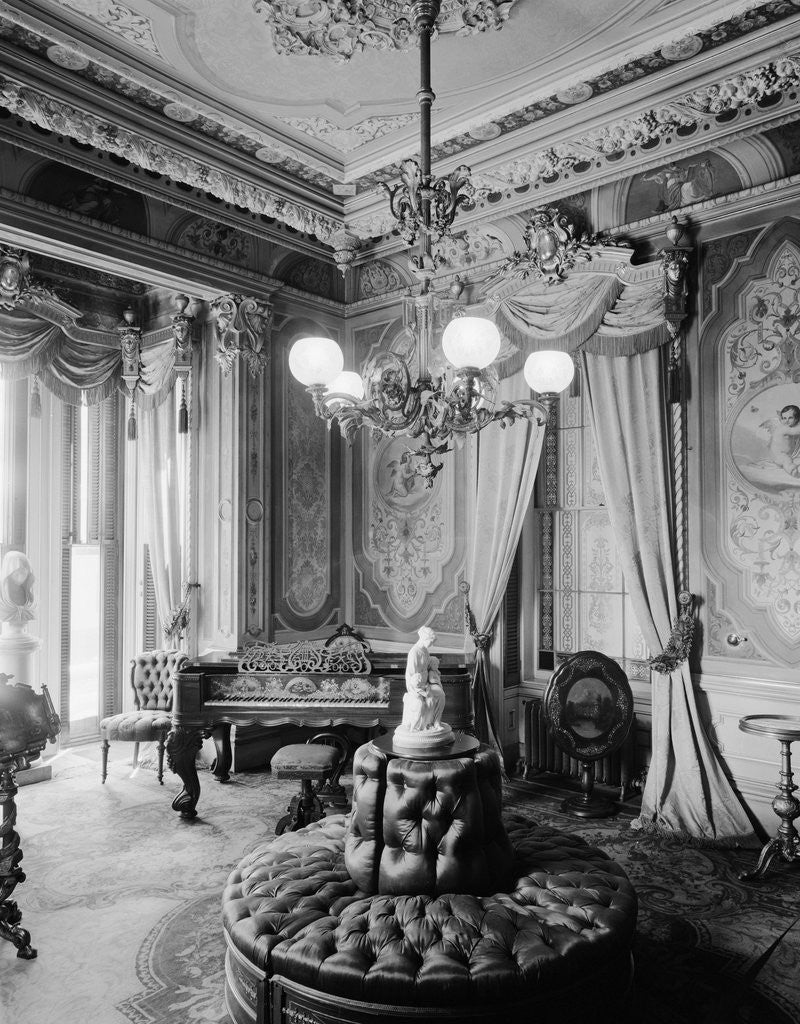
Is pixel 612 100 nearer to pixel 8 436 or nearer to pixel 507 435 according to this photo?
pixel 507 435

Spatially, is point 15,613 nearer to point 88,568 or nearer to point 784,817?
point 88,568

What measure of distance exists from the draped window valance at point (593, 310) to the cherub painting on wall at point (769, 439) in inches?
25.2

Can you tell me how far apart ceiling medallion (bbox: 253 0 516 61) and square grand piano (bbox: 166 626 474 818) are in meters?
3.04

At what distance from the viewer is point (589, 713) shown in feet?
14.9

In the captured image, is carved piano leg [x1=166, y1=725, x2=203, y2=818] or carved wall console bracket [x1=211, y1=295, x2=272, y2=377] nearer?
carved piano leg [x1=166, y1=725, x2=203, y2=818]

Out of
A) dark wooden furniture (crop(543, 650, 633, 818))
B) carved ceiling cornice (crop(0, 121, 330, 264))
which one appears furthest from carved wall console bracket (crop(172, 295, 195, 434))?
dark wooden furniture (crop(543, 650, 633, 818))

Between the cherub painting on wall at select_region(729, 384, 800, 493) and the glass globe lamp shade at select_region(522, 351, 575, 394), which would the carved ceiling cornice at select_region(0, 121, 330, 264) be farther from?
the cherub painting on wall at select_region(729, 384, 800, 493)

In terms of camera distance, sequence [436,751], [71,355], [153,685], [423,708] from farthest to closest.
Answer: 1. [71,355]
2. [153,685]
3. [423,708]
4. [436,751]

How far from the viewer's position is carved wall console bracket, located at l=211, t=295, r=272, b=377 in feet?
17.8

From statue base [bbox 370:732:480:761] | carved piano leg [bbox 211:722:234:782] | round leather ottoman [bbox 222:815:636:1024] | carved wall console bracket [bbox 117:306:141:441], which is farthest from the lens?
carved wall console bracket [bbox 117:306:141:441]

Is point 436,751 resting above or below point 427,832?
above

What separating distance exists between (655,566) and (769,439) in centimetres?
92

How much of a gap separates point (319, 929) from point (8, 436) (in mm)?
4762

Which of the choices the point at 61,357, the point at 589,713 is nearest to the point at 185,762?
the point at 589,713
